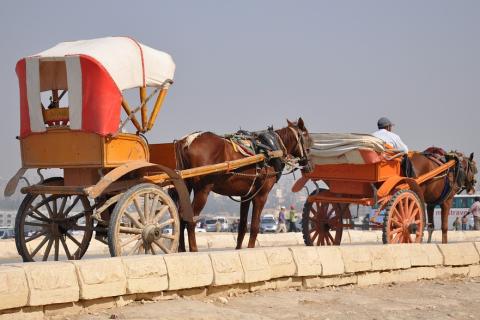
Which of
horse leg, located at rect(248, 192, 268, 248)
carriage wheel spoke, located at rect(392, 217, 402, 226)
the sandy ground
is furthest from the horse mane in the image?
the sandy ground

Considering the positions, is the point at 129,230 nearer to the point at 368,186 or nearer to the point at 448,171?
the point at 368,186

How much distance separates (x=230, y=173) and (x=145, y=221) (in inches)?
120

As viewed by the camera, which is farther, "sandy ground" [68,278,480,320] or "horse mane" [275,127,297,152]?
"horse mane" [275,127,297,152]

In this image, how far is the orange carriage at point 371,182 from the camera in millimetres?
14445

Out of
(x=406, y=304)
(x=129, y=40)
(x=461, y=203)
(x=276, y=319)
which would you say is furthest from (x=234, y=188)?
(x=461, y=203)

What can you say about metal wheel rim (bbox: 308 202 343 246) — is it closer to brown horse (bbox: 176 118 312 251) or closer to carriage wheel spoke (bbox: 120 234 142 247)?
brown horse (bbox: 176 118 312 251)

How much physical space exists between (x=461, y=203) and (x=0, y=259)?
1658 inches

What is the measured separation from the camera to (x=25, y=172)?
36.6 feet

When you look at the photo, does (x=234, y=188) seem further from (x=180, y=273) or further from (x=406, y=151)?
(x=180, y=273)

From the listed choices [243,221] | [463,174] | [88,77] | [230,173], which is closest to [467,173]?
[463,174]

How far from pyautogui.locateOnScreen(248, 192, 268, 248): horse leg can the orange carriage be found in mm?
A: 1329

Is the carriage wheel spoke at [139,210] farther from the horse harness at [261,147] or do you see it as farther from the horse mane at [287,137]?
the horse mane at [287,137]

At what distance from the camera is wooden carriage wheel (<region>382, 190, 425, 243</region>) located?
14320 mm

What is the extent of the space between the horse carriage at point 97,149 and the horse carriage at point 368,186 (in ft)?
12.7
